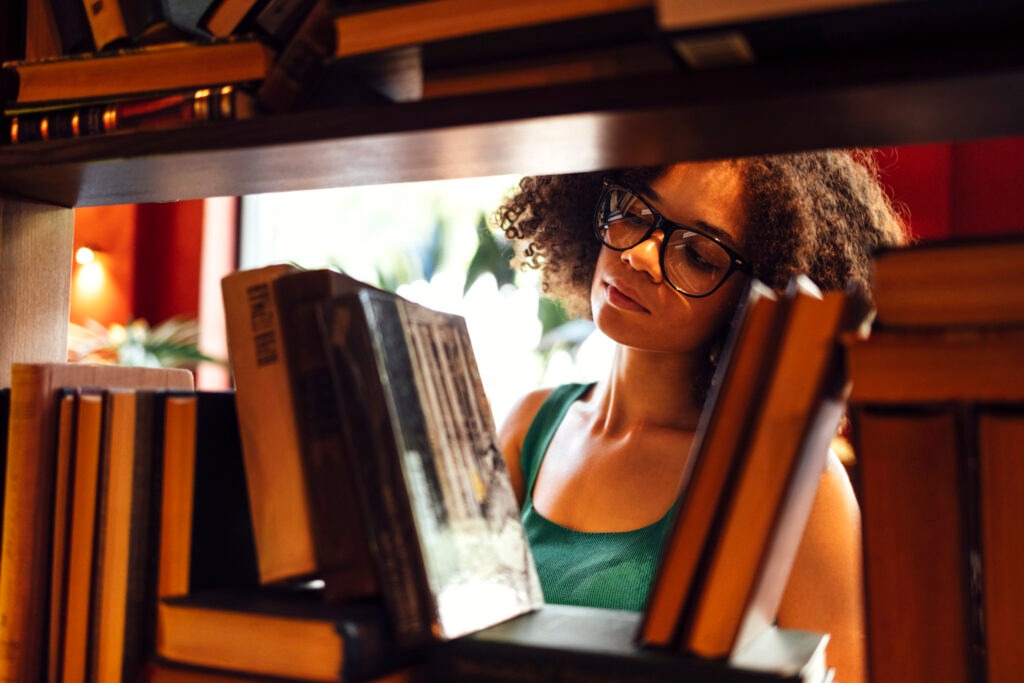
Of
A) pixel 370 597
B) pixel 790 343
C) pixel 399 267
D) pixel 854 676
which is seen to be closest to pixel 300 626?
pixel 370 597

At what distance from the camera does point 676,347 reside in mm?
1291

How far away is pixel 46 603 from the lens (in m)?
0.77

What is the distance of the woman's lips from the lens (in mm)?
1234

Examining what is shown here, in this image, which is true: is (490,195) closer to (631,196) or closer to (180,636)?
(631,196)

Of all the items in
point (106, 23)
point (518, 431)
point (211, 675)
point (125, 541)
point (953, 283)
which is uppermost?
point (106, 23)

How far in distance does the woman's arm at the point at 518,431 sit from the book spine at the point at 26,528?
31.7 inches

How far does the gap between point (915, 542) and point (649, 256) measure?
26.7 inches

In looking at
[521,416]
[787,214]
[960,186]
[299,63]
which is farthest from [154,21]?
[960,186]

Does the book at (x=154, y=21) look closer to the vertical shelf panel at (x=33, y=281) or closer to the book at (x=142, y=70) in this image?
the book at (x=142, y=70)

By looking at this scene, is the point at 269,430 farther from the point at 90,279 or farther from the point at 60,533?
the point at 90,279

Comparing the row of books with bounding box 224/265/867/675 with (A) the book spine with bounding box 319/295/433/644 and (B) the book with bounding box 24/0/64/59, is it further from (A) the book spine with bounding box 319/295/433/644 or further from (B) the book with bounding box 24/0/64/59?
(B) the book with bounding box 24/0/64/59

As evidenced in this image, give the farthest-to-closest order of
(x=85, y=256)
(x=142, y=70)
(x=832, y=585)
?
(x=85, y=256) → (x=832, y=585) → (x=142, y=70)

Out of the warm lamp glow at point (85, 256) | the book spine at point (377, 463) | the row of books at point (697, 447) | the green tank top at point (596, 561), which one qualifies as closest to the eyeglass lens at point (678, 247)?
the green tank top at point (596, 561)

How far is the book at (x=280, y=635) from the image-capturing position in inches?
24.9
